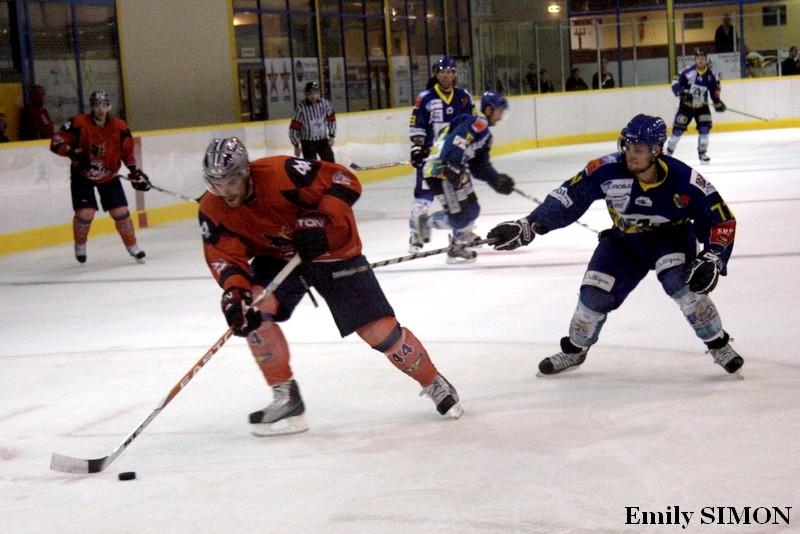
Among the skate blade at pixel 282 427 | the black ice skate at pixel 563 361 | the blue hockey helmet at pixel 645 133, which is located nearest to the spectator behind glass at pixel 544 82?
the black ice skate at pixel 563 361

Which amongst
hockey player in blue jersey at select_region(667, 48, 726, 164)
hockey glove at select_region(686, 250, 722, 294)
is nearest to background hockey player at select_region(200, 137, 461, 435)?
hockey glove at select_region(686, 250, 722, 294)

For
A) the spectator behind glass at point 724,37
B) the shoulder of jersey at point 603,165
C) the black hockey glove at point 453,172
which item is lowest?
the black hockey glove at point 453,172

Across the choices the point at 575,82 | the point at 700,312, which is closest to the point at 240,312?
the point at 700,312

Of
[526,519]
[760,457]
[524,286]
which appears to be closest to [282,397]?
[526,519]

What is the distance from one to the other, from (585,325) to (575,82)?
16025 millimetres

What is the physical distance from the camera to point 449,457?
3457mm

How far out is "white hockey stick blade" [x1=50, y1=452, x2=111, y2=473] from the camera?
3488 mm

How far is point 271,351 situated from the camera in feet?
12.6

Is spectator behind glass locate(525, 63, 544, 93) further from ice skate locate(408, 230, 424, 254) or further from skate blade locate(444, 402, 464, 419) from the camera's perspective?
skate blade locate(444, 402, 464, 419)

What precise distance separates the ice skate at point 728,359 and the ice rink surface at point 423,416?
0.06m

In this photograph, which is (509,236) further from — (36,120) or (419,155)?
(36,120)

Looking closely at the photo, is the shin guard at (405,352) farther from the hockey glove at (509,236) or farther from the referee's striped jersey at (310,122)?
the referee's striped jersey at (310,122)

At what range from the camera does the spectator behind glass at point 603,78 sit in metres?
19.8

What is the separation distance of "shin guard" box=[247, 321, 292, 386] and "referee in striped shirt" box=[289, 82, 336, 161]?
8.68 metres
